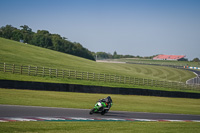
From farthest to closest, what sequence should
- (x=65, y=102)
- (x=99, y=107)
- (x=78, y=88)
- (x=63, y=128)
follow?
(x=78, y=88)
(x=65, y=102)
(x=99, y=107)
(x=63, y=128)

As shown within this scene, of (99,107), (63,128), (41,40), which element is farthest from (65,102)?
(41,40)

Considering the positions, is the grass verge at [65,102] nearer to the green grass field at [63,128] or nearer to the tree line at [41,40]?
the green grass field at [63,128]

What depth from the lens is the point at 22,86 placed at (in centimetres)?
3181

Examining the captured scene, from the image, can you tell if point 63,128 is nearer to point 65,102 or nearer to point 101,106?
point 101,106

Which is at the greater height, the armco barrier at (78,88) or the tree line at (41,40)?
the tree line at (41,40)

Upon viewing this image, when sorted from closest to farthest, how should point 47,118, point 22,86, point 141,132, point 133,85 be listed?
1. point 141,132
2. point 47,118
3. point 22,86
4. point 133,85

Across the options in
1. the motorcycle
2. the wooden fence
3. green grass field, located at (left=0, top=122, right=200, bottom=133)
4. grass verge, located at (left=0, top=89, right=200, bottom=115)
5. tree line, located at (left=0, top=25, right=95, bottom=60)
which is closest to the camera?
green grass field, located at (left=0, top=122, right=200, bottom=133)

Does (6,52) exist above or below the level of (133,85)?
above

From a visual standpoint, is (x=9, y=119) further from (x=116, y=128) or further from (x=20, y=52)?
(x=20, y=52)

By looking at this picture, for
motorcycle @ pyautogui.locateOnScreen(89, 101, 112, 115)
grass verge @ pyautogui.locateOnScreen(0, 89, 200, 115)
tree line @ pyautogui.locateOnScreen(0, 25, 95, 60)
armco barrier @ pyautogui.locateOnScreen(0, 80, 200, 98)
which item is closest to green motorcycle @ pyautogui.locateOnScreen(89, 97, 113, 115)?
motorcycle @ pyautogui.locateOnScreen(89, 101, 112, 115)

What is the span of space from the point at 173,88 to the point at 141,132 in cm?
5126

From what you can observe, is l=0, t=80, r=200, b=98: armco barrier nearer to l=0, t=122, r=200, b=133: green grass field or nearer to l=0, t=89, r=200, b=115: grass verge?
l=0, t=89, r=200, b=115: grass verge

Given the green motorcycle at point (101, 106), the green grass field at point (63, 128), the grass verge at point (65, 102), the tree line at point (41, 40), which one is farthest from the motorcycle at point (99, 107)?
the tree line at point (41, 40)

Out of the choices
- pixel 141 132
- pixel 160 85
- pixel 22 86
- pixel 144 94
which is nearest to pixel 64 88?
pixel 22 86
